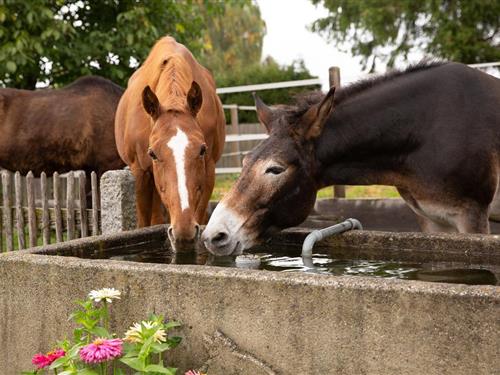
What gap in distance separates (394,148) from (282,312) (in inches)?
73.4

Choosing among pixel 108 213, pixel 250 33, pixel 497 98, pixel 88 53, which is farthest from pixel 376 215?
pixel 250 33

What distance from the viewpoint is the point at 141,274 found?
294 cm

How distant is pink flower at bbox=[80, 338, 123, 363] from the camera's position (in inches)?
98.0

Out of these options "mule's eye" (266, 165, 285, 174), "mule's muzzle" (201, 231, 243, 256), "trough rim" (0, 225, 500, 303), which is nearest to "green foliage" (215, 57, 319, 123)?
"mule's eye" (266, 165, 285, 174)

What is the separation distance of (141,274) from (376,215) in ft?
17.6

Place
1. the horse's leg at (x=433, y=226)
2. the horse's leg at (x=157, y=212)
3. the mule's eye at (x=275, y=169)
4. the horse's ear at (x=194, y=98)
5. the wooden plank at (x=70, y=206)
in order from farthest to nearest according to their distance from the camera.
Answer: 1. the wooden plank at (x=70, y=206)
2. the horse's leg at (x=157, y=212)
3. the horse's ear at (x=194, y=98)
4. the horse's leg at (x=433, y=226)
5. the mule's eye at (x=275, y=169)

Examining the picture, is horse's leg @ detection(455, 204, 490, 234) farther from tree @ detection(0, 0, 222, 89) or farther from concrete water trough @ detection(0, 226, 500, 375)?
tree @ detection(0, 0, 222, 89)

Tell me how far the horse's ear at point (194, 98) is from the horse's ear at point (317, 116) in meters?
1.25

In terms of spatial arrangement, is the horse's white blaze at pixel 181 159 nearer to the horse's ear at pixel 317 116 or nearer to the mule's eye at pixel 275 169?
the mule's eye at pixel 275 169

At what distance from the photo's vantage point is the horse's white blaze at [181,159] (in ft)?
14.0

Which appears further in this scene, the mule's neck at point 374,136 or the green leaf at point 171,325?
the mule's neck at point 374,136

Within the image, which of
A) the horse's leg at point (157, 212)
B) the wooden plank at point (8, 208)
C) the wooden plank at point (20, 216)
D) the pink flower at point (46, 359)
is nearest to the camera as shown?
the pink flower at point (46, 359)

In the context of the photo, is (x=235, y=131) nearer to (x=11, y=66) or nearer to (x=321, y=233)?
(x=11, y=66)

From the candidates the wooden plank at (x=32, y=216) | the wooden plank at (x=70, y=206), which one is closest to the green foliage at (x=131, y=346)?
the wooden plank at (x=70, y=206)
